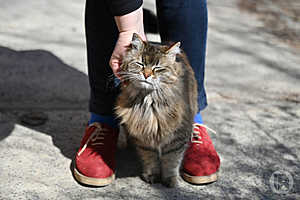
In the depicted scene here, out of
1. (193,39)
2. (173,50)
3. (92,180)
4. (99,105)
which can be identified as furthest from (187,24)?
(92,180)

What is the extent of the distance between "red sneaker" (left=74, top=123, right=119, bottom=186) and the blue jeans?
0.36 ft

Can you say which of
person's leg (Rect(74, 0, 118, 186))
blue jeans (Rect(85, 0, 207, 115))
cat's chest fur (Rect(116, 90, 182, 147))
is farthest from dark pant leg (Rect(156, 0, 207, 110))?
cat's chest fur (Rect(116, 90, 182, 147))

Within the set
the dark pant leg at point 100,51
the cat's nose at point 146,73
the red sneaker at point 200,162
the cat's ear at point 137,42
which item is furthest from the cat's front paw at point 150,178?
the cat's ear at point 137,42

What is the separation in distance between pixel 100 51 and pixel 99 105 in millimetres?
292

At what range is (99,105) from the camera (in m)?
2.03

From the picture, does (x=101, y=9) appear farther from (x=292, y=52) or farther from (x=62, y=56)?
(x=292, y=52)

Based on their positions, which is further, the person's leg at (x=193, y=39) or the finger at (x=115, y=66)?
A: the person's leg at (x=193, y=39)

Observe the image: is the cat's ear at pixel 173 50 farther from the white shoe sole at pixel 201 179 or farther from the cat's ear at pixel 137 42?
the white shoe sole at pixel 201 179

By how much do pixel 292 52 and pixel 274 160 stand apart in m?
1.98

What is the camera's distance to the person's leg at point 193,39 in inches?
72.6

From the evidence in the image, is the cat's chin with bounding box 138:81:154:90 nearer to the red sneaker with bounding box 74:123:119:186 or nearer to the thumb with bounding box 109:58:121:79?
the thumb with bounding box 109:58:121:79

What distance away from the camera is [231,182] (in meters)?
1.90

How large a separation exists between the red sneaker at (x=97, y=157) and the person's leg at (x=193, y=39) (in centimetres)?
38

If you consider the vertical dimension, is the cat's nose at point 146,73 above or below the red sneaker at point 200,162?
above
